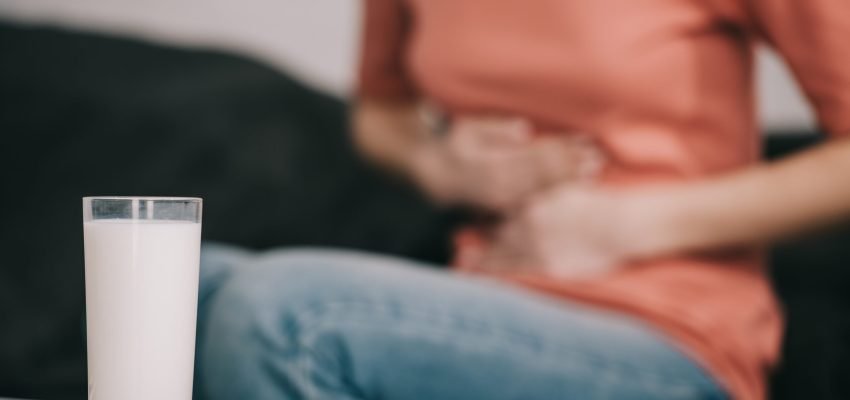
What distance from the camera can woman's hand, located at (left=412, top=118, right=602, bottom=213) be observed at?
90 centimetres

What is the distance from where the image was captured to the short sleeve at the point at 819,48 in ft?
2.24

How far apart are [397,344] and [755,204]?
1.25 ft

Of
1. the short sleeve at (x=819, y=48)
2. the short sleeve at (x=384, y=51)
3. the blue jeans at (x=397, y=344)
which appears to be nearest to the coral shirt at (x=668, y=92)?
the short sleeve at (x=819, y=48)

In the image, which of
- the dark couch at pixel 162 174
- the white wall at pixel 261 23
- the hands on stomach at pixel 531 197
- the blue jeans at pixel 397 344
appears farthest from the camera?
the white wall at pixel 261 23

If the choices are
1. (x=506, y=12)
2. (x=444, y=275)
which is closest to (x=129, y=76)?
(x=506, y=12)

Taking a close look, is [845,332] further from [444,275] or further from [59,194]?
[59,194]

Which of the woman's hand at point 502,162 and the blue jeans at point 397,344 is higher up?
the woman's hand at point 502,162

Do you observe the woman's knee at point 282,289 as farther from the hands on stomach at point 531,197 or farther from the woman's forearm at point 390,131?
the woman's forearm at point 390,131

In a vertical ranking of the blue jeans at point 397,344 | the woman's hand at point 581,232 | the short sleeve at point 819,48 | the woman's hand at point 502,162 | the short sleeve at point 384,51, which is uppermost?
the short sleeve at point 384,51

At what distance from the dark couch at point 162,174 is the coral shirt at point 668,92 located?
1.02 ft

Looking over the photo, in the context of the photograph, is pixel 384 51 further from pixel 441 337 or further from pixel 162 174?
pixel 441 337

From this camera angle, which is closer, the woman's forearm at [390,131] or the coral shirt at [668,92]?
the coral shirt at [668,92]

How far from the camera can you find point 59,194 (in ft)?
4.12

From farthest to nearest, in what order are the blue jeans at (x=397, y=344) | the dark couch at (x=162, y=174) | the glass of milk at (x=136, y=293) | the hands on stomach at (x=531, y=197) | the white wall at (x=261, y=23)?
the white wall at (x=261, y=23) → the dark couch at (x=162, y=174) → the hands on stomach at (x=531, y=197) → the blue jeans at (x=397, y=344) → the glass of milk at (x=136, y=293)
